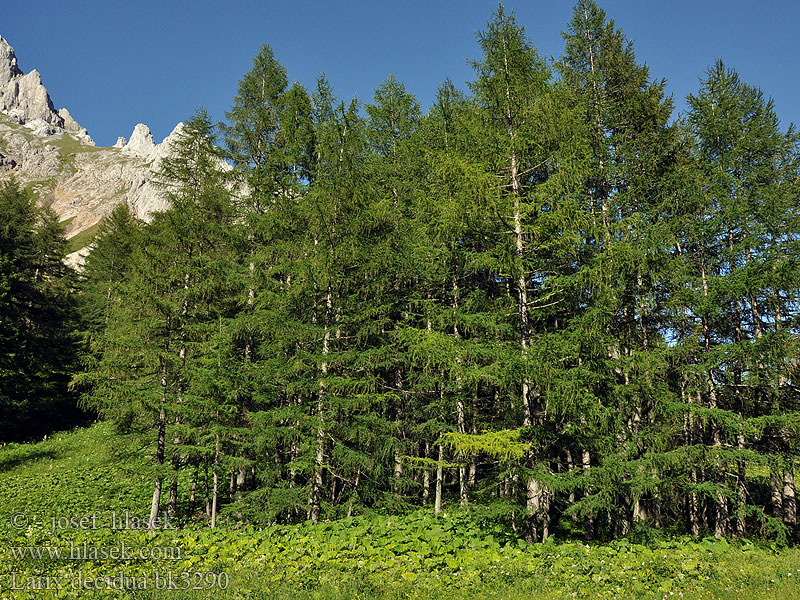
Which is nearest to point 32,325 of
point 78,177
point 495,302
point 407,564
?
point 495,302

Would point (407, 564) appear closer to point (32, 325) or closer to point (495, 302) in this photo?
point (495, 302)

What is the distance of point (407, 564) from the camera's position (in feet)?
24.9

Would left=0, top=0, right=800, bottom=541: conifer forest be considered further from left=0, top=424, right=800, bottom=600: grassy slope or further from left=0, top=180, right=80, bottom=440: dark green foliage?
left=0, top=180, right=80, bottom=440: dark green foliage

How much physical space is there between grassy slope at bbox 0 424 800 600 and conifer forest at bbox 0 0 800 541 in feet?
3.28

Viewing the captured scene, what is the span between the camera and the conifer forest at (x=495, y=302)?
9328 millimetres

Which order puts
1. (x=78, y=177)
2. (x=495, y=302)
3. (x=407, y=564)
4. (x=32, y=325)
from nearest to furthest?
1. (x=407, y=564)
2. (x=495, y=302)
3. (x=32, y=325)
4. (x=78, y=177)

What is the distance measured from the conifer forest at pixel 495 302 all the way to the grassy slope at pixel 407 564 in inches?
39.4

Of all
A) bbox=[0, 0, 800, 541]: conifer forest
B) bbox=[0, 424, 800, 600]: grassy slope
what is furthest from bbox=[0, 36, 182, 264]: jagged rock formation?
bbox=[0, 424, 800, 600]: grassy slope

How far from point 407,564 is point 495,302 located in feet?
21.1

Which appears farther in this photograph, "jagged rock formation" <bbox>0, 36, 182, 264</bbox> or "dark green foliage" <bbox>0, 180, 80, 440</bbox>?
"jagged rock formation" <bbox>0, 36, 182, 264</bbox>

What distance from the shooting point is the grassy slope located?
6.25 meters

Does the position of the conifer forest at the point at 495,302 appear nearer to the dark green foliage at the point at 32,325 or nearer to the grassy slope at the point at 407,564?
the grassy slope at the point at 407,564

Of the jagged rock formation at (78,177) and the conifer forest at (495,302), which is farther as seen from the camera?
the jagged rock formation at (78,177)

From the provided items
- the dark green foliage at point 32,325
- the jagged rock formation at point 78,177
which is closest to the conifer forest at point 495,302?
the dark green foliage at point 32,325
